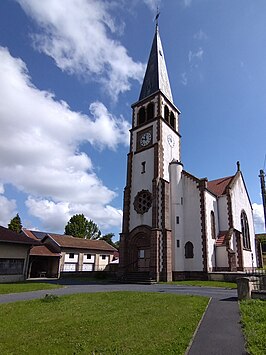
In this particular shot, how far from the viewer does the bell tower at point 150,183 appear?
83.6 ft

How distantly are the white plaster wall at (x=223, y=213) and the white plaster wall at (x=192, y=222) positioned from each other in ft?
16.4

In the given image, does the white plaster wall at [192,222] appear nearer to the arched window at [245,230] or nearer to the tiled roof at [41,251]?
the arched window at [245,230]

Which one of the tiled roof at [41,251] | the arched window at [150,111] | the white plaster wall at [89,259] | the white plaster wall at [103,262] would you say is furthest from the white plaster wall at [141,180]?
the white plaster wall at [103,262]

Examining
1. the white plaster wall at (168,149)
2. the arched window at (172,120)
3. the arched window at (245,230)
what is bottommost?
the arched window at (245,230)

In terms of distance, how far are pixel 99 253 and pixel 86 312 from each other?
36318 mm

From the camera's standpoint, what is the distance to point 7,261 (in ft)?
86.2

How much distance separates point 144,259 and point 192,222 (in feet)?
20.8

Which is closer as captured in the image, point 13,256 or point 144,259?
point 13,256

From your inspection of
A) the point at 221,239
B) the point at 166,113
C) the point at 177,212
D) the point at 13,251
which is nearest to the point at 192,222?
the point at 177,212

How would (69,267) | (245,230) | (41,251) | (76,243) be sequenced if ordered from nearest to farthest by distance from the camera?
(245,230) → (41,251) → (69,267) → (76,243)

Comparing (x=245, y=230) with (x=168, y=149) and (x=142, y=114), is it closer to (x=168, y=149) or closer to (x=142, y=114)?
(x=168, y=149)

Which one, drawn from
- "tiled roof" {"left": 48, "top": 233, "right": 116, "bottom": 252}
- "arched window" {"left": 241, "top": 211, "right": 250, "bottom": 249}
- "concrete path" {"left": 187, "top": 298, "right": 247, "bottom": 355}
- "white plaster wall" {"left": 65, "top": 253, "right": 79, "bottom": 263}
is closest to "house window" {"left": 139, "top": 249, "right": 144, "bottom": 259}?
"arched window" {"left": 241, "top": 211, "right": 250, "bottom": 249}

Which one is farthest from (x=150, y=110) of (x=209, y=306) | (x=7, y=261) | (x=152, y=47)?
(x=209, y=306)

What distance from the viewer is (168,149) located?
3144 centimetres
